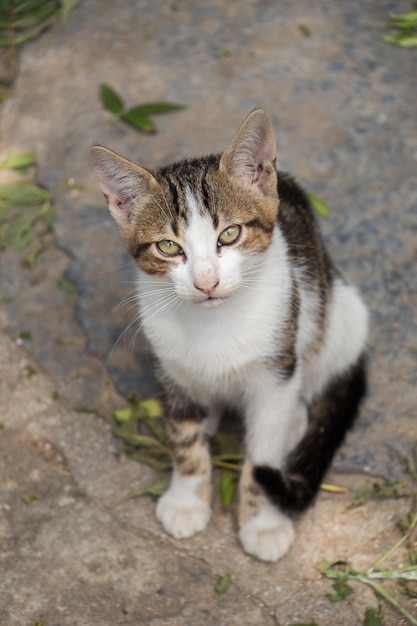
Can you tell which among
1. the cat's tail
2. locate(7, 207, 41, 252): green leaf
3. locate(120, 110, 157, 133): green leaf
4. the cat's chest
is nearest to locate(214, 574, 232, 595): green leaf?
the cat's tail

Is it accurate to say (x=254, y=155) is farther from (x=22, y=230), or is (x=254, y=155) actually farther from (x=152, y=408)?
(x=22, y=230)

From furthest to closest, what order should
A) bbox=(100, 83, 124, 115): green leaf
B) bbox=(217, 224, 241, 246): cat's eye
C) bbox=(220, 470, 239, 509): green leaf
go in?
1. bbox=(100, 83, 124, 115): green leaf
2. bbox=(220, 470, 239, 509): green leaf
3. bbox=(217, 224, 241, 246): cat's eye

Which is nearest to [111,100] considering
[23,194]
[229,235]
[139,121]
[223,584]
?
[139,121]

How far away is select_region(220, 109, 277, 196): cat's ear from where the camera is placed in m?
2.52

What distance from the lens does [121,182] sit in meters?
2.65

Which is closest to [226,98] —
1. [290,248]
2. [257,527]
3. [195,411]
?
[290,248]

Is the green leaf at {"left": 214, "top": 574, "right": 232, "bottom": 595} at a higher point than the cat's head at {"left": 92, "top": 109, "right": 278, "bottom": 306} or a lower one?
lower

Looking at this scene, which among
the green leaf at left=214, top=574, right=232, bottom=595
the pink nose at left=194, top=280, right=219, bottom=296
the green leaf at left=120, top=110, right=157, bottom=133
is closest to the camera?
the pink nose at left=194, top=280, right=219, bottom=296

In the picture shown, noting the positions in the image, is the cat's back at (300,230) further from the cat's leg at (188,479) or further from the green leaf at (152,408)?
the green leaf at (152,408)

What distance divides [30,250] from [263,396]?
5.45 ft

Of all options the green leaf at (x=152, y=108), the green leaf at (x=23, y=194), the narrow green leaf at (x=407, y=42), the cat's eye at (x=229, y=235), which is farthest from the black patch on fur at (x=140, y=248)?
the narrow green leaf at (x=407, y=42)

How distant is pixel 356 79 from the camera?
441 cm

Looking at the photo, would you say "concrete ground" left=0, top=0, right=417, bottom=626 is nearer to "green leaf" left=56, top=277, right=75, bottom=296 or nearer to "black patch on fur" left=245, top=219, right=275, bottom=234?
A: "green leaf" left=56, top=277, right=75, bottom=296

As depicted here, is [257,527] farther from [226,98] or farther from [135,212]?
[226,98]
